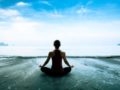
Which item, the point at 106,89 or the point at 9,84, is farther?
the point at 9,84

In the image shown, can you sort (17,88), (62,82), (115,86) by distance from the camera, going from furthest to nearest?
(62,82), (115,86), (17,88)

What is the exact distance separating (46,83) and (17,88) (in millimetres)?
1644

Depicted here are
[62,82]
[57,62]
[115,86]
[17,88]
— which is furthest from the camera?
[57,62]

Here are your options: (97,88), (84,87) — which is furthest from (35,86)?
(97,88)

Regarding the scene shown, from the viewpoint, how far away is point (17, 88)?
7.80 metres

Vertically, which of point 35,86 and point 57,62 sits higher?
point 57,62

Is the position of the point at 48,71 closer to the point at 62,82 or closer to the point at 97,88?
the point at 62,82

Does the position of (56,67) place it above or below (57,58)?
below

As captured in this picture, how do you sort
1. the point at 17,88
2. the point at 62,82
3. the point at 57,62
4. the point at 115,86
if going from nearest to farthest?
the point at 17,88 < the point at 115,86 < the point at 62,82 < the point at 57,62

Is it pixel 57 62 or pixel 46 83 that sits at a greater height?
pixel 57 62

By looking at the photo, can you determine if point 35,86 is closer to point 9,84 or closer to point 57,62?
point 9,84

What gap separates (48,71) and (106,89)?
404cm

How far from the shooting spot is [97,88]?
802 cm

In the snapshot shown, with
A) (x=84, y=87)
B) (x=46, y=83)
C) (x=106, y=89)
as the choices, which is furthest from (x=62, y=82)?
(x=106, y=89)
